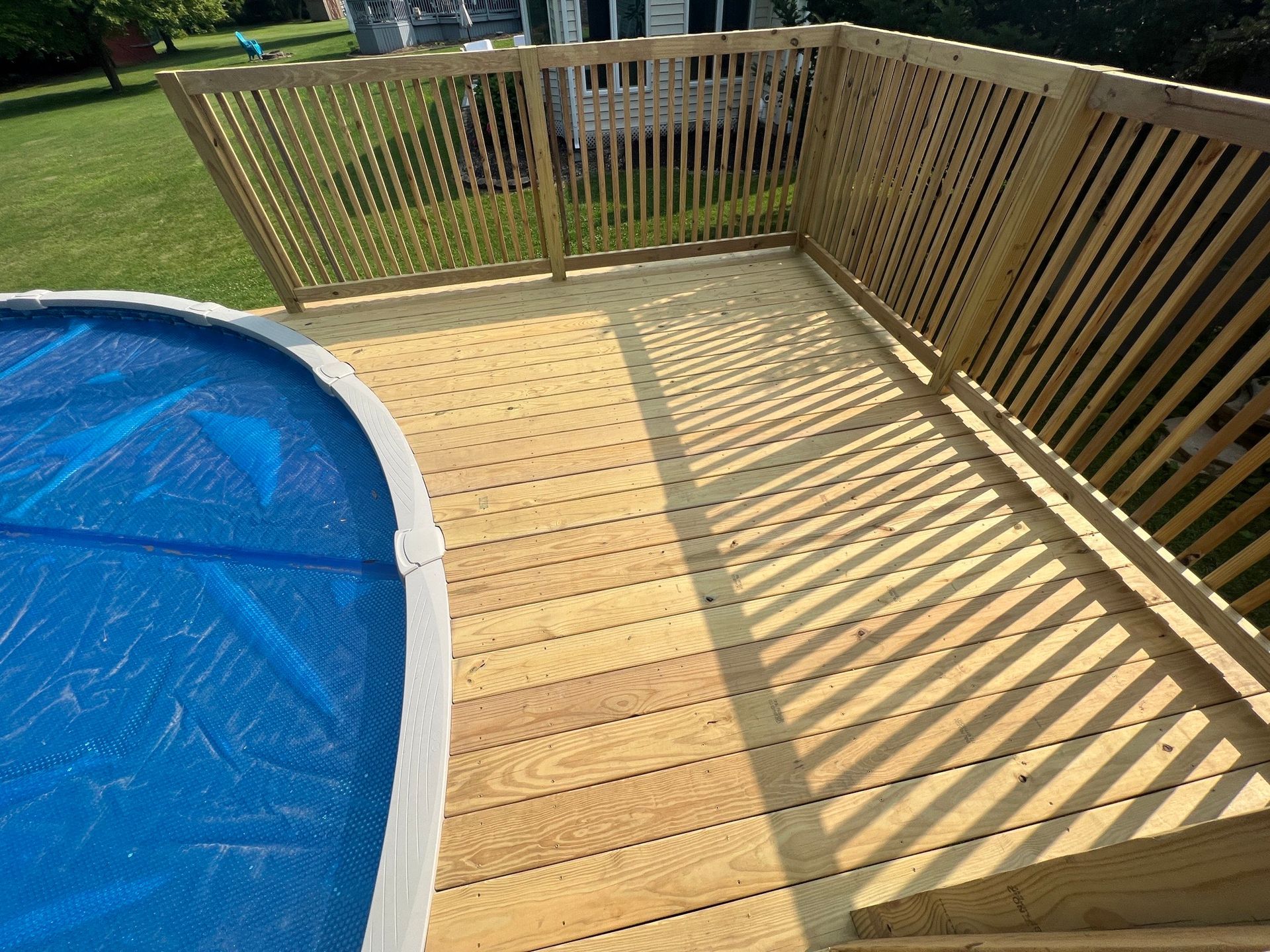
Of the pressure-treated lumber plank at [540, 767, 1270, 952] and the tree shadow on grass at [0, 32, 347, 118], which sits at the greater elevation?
the pressure-treated lumber plank at [540, 767, 1270, 952]

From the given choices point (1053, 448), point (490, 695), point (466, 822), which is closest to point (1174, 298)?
point (1053, 448)

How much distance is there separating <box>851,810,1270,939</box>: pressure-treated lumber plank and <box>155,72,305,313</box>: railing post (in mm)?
4023

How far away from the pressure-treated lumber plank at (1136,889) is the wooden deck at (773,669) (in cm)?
37

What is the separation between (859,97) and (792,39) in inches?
20.4

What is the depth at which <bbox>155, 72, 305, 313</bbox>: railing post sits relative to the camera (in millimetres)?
2904

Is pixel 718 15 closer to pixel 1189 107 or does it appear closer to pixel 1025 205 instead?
pixel 1025 205

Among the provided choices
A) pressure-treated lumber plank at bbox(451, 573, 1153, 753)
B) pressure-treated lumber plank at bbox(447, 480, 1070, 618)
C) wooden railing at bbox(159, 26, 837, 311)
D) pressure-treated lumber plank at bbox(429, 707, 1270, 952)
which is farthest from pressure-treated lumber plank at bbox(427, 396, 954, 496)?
wooden railing at bbox(159, 26, 837, 311)

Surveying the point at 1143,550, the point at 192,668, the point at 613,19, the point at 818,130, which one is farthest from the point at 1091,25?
the point at 192,668

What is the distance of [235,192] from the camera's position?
3.17 metres

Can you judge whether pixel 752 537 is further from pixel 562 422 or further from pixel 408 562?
pixel 408 562

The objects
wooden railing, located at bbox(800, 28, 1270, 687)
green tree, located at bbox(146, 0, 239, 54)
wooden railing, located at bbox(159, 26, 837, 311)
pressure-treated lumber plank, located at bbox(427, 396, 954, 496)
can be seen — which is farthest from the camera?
green tree, located at bbox(146, 0, 239, 54)

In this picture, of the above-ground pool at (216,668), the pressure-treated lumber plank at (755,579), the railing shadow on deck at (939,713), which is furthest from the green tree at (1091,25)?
the above-ground pool at (216,668)

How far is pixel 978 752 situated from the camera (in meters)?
1.60

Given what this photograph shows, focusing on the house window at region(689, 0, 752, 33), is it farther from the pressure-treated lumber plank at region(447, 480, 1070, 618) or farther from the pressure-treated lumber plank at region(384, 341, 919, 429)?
the pressure-treated lumber plank at region(447, 480, 1070, 618)
